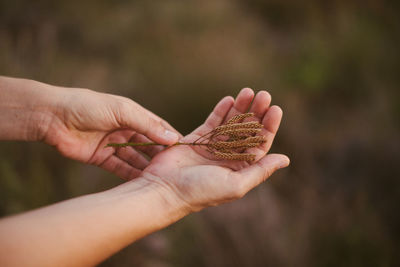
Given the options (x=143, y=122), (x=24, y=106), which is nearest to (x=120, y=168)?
(x=143, y=122)

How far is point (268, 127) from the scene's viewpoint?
275 centimetres

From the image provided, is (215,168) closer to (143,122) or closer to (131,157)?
(143,122)

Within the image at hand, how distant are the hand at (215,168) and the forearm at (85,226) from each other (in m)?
0.15

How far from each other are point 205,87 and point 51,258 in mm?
4341

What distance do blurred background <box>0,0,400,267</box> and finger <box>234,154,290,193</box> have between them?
1.36m

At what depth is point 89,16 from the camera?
26.6 feet

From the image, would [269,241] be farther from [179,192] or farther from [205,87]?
[205,87]

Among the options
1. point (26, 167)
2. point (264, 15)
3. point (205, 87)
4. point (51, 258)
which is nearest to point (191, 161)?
point (51, 258)

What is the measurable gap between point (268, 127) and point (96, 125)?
63.9 inches

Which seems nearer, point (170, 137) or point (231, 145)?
point (231, 145)

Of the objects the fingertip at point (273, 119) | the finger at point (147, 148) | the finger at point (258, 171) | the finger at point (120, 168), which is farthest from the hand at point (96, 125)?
the fingertip at point (273, 119)

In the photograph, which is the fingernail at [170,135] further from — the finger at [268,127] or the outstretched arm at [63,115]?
the finger at [268,127]

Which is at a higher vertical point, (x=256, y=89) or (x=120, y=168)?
(x=256, y=89)

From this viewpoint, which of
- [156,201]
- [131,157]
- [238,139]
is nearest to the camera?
[156,201]
